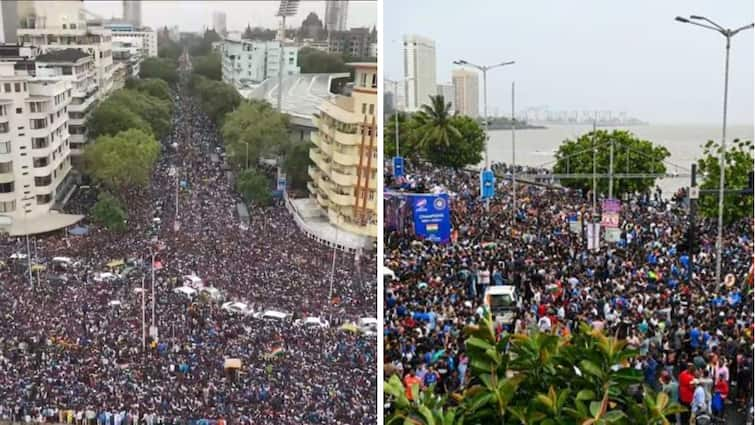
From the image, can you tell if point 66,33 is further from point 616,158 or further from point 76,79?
point 616,158

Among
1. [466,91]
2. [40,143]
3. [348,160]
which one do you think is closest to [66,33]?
[40,143]

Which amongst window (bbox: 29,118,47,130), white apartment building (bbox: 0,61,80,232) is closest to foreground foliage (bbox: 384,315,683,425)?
white apartment building (bbox: 0,61,80,232)

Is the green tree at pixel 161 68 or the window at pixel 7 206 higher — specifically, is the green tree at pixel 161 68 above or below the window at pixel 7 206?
above

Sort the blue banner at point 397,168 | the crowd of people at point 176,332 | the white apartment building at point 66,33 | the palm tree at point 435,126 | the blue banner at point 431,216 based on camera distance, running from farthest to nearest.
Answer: the palm tree at point 435,126 → the blue banner at point 397,168 → the blue banner at point 431,216 → the crowd of people at point 176,332 → the white apartment building at point 66,33

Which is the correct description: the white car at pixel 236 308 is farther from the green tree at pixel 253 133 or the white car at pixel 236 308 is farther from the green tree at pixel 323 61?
the green tree at pixel 323 61

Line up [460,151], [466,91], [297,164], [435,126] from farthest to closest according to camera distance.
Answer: [460,151], [435,126], [466,91], [297,164]

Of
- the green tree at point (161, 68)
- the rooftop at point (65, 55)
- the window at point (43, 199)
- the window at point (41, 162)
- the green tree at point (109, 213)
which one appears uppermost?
the rooftop at point (65, 55)

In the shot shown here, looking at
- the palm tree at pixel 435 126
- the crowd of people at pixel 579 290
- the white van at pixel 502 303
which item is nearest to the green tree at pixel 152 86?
the crowd of people at pixel 579 290
